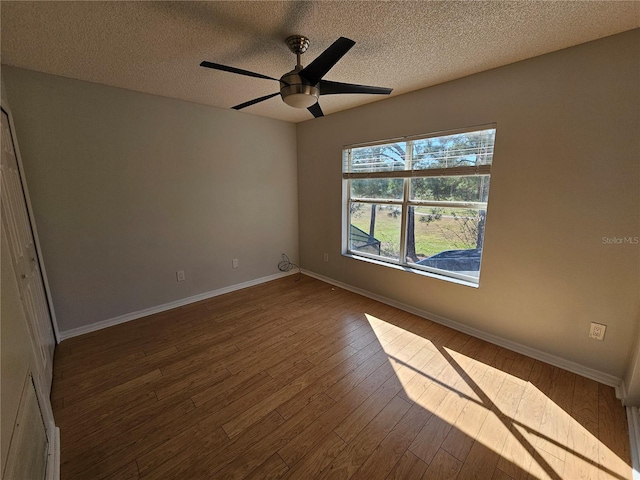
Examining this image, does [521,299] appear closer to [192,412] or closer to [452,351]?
[452,351]

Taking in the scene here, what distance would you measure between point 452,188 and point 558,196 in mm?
798

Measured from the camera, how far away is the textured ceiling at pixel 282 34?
1.44m

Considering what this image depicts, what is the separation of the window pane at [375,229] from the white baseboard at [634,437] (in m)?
2.03

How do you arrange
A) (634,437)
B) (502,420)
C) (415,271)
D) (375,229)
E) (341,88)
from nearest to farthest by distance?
1. (634,437)
2. (502,420)
3. (341,88)
4. (415,271)
5. (375,229)

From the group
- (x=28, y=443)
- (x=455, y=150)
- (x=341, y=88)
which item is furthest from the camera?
(x=455, y=150)

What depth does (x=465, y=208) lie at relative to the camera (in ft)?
8.29

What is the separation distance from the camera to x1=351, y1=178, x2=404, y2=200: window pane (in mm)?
3070

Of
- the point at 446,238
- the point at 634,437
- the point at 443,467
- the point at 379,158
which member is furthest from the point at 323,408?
the point at 379,158

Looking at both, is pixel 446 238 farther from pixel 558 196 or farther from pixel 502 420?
pixel 502 420

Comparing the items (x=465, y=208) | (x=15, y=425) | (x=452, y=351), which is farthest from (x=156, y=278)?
(x=465, y=208)

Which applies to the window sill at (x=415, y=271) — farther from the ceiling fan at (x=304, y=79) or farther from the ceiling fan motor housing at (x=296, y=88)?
the ceiling fan motor housing at (x=296, y=88)

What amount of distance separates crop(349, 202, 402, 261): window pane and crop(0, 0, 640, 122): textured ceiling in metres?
1.43

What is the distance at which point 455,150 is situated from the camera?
8.25 ft

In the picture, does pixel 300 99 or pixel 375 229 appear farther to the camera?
pixel 375 229
